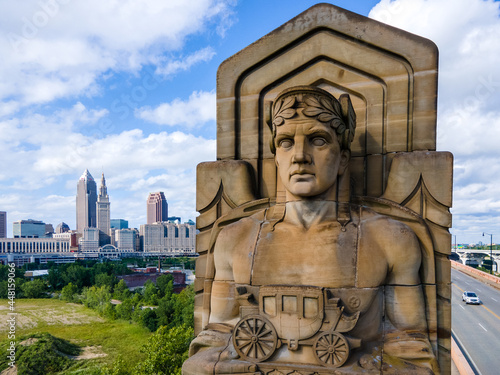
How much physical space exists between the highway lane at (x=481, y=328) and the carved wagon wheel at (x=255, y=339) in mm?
20107

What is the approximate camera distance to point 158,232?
150250mm

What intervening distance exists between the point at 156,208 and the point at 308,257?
187 m

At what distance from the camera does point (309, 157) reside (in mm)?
4766

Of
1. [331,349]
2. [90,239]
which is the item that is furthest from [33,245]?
[331,349]

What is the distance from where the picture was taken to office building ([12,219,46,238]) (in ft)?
443

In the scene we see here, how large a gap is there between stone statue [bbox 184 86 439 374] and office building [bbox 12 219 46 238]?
5965 inches

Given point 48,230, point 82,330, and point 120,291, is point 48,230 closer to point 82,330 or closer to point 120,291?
point 120,291

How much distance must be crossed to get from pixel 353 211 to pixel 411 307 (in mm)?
1421

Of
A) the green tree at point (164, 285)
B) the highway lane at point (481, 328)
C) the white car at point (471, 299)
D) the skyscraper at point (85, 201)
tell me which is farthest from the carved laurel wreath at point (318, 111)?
the skyscraper at point (85, 201)

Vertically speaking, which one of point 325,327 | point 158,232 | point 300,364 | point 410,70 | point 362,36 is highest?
point 362,36

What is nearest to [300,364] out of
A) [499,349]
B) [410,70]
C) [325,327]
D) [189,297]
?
[325,327]

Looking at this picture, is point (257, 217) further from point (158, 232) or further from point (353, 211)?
point (158, 232)

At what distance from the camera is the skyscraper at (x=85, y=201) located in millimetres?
160000

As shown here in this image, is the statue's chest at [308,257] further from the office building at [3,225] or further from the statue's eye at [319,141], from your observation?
the office building at [3,225]
